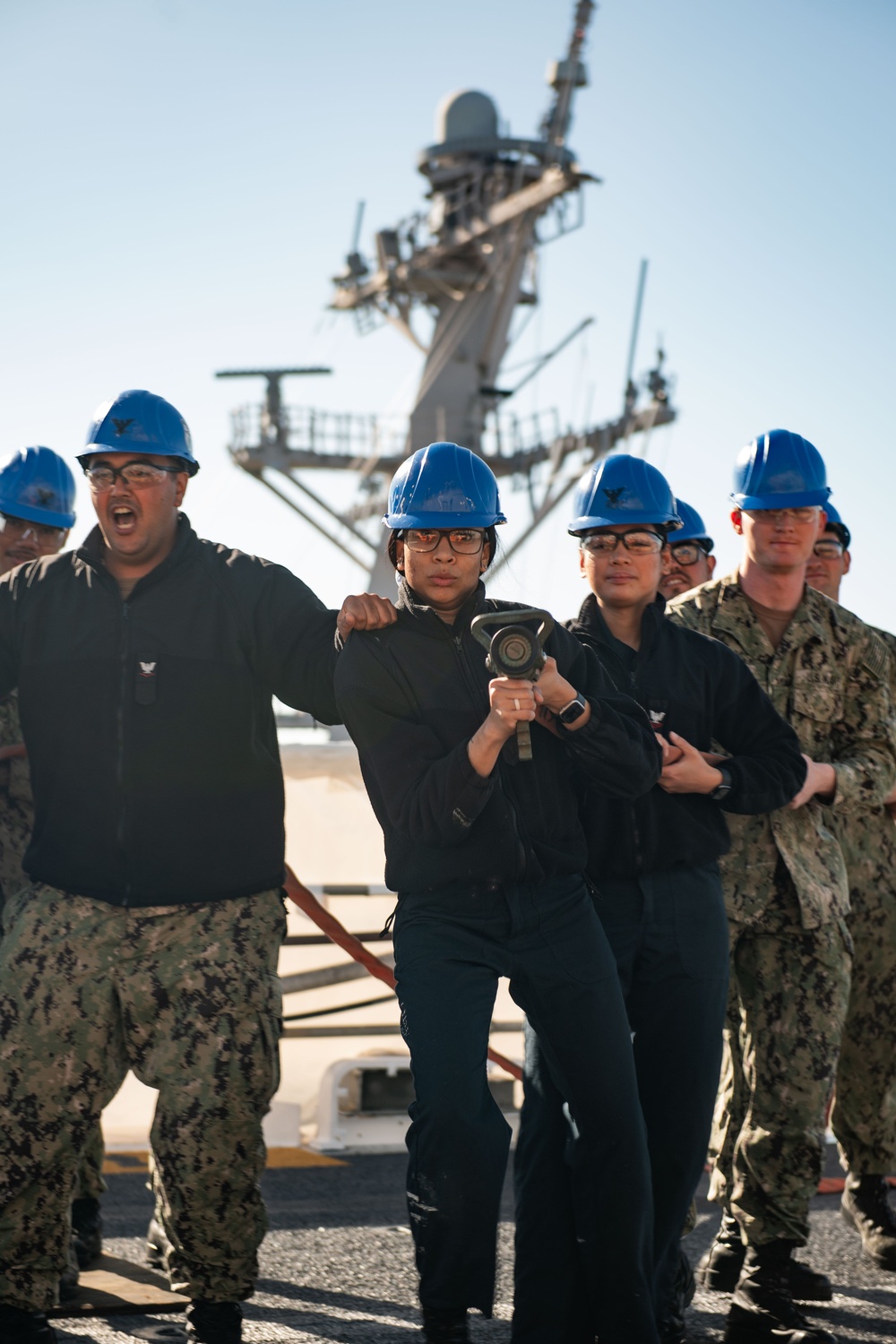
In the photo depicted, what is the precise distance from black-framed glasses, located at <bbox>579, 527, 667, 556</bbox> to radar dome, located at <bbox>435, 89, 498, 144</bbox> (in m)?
30.3

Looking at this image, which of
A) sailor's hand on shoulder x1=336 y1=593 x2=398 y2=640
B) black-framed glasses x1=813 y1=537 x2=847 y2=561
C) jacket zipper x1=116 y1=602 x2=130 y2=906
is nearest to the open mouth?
jacket zipper x1=116 y1=602 x2=130 y2=906

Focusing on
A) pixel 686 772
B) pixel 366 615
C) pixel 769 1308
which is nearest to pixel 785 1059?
pixel 769 1308

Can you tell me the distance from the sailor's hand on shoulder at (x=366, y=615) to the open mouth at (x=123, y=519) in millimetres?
655

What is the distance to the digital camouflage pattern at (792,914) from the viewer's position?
4090mm

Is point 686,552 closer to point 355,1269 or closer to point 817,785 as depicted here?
point 817,785

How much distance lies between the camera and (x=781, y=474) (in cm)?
442

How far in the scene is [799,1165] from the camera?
4066 mm

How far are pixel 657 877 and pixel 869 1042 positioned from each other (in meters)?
1.80

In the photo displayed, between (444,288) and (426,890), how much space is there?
31684 millimetres

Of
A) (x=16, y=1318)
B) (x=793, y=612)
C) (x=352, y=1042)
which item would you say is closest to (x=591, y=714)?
(x=793, y=612)

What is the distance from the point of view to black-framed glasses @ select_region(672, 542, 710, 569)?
6.23m

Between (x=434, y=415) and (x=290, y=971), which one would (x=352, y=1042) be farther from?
(x=434, y=415)

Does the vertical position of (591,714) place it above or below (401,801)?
above

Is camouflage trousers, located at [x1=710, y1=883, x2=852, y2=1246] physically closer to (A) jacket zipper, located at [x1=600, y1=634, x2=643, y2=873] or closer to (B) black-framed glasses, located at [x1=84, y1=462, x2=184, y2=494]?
(A) jacket zipper, located at [x1=600, y1=634, x2=643, y2=873]
